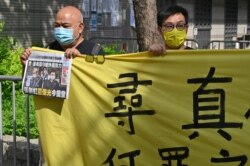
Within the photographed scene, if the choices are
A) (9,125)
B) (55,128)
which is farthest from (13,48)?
(55,128)

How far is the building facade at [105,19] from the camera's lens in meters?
9.82

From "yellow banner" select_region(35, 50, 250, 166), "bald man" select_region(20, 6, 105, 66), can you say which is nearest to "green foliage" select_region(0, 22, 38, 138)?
"yellow banner" select_region(35, 50, 250, 166)

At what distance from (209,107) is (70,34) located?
1.15 m

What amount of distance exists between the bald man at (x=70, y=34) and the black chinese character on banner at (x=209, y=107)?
827 millimetres

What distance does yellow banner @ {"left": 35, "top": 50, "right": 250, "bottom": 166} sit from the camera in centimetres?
365

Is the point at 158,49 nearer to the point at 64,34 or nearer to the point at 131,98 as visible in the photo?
the point at 131,98

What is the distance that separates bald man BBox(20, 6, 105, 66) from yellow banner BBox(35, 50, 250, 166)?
148 mm

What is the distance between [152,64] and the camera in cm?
375

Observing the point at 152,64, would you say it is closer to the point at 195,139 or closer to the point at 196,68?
the point at 196,68

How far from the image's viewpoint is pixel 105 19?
468 inches

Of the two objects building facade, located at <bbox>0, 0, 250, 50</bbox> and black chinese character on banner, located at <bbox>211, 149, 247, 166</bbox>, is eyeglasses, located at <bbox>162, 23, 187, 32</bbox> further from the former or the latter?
building facade, located at <bbox>0, 0, 250, 50</bbox>

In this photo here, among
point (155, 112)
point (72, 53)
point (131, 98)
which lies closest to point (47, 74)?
point (72, 53)

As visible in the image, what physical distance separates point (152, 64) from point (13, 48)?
5094 mm

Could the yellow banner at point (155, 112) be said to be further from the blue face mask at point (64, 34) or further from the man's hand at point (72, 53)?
the blue face mask at point (64, 34)
